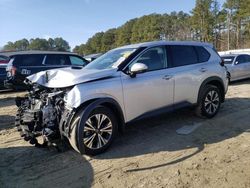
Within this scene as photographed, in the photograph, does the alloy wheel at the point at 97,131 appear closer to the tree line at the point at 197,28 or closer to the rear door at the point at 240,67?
the rear door at the point at 240,67

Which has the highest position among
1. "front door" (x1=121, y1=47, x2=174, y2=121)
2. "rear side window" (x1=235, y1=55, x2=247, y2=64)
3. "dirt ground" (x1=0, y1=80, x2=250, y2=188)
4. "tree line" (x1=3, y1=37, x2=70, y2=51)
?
"tree line" (x1=3, y1=37, x2=70, y2=51)

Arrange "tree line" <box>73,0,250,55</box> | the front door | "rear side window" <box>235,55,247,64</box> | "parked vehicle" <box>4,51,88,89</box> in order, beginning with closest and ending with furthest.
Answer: the front door → "parked vehicle" <box>4,51,88,89</box> → "rear side window" <box>235,55,247,64</box> → "tree line" <box>73,0,250,55</box>

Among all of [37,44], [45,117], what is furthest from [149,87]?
[37,44]

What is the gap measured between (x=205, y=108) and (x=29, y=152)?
386 cm

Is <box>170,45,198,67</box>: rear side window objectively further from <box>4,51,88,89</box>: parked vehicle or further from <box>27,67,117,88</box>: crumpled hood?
<box>4,51,88,89</box>: parked vehicle

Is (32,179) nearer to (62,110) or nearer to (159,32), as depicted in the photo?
(62,110)

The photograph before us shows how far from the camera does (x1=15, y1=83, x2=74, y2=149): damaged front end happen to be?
15.8 ft

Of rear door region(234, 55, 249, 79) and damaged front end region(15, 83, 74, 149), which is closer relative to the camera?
damaged front end region(15, 83, 74, 149)

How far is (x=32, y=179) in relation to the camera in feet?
13.9

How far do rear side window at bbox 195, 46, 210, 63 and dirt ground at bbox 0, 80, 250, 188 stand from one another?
1.45 metres

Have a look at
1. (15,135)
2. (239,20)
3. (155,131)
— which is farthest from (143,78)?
(239,20)

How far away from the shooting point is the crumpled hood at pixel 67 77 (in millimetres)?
4887

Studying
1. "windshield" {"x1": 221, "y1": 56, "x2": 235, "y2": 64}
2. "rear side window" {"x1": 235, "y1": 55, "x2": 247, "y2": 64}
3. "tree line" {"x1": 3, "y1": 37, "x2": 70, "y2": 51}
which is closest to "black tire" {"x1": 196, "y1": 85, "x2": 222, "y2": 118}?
"windshield" {"x1": 221, "y1": 56, "x2": 235, "y2": 64}

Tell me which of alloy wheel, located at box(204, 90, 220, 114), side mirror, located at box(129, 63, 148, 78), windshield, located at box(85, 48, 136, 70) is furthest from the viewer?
alloy wheel, located at box(204, 90, 220, 114)
